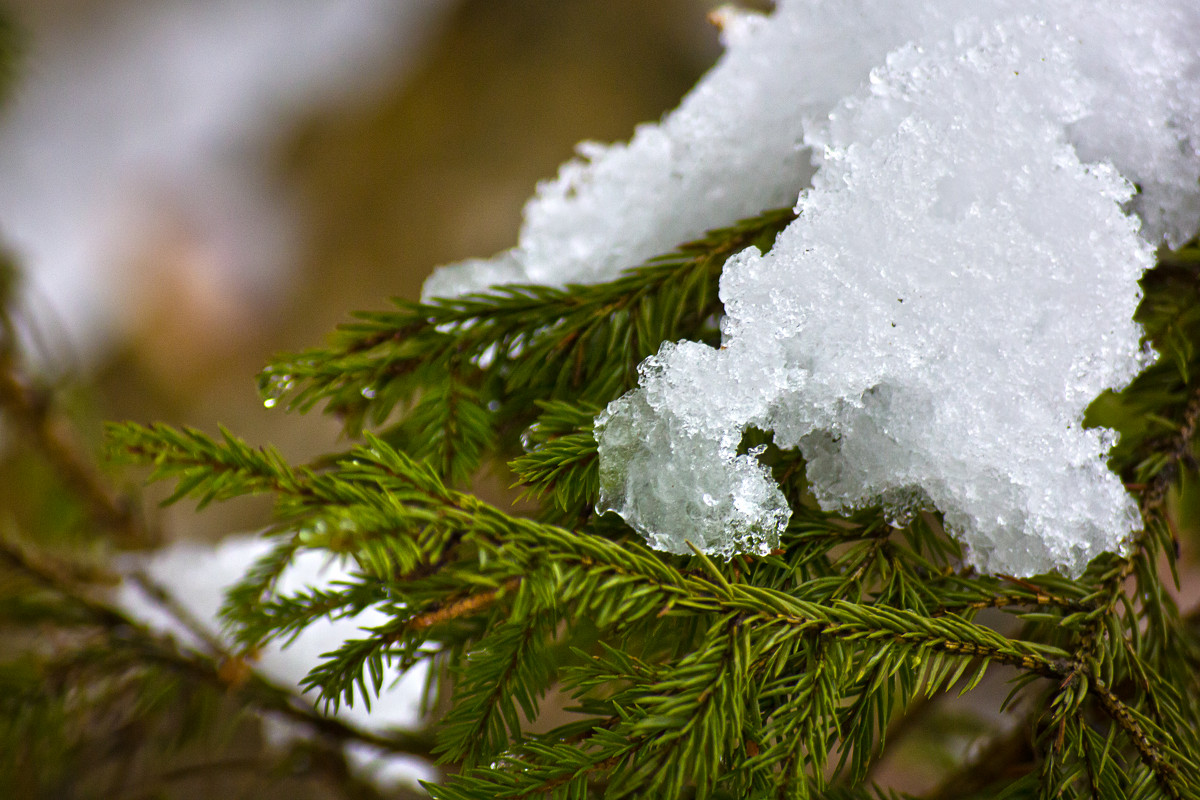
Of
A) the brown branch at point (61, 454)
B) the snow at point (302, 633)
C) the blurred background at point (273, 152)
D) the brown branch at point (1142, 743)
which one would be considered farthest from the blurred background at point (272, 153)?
the brown branch at point (1142, 743)

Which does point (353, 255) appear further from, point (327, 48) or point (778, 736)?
point (778, 736)

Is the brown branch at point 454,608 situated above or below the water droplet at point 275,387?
A: below

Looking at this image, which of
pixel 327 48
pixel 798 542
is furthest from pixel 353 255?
pixel 798 542

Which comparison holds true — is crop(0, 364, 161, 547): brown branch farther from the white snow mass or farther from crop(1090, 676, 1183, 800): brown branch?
crop(1090, 676, 1183, 800): brown branch

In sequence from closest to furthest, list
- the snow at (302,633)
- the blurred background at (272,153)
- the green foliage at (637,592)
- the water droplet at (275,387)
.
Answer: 1. the green foliage at (637,592)
2. the water droplet at (275,387)
3. the snow at (302,633)
4. the blurred background at (272,153)

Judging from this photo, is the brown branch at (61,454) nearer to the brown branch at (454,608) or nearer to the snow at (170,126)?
the brown branch at (454,608)
